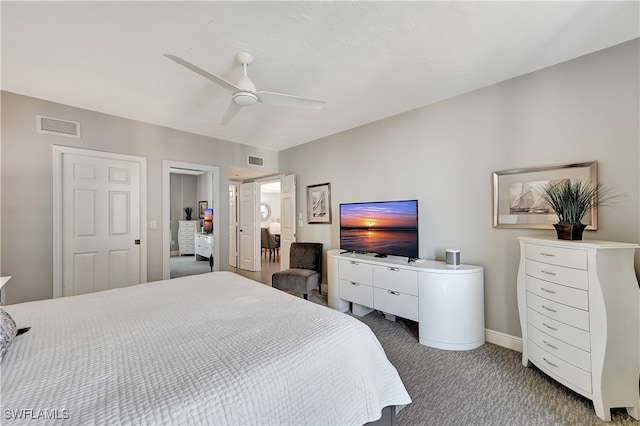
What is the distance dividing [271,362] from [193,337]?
17.8 inches

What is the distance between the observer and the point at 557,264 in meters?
1.79

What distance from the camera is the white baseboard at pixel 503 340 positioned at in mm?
2350

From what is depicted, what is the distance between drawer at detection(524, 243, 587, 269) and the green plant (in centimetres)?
24

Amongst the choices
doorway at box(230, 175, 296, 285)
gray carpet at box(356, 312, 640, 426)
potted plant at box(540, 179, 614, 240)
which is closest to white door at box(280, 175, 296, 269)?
doorway at box(230, 175, 296, 285)

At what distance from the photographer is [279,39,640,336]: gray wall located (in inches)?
75.8

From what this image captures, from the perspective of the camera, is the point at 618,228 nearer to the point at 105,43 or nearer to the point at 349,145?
the point at 349,145

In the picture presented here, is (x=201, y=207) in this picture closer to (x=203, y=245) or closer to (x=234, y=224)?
(x=203, y=245)

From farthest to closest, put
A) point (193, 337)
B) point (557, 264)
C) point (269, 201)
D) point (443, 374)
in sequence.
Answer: point (269, 201)
point (443, 374)
point (557, 264)
point (193, 337)

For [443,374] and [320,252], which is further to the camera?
[320,252]

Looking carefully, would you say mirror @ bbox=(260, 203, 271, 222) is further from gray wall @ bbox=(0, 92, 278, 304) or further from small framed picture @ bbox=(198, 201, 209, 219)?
gray wall @ bbox=(0, 92, 278, 304)

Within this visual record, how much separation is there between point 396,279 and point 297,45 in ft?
7.80

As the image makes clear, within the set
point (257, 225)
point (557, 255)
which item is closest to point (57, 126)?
point (257, 225)

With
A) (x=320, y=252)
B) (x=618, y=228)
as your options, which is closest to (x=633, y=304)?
(x=618, y=228)

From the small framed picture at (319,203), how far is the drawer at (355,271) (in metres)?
1.03
